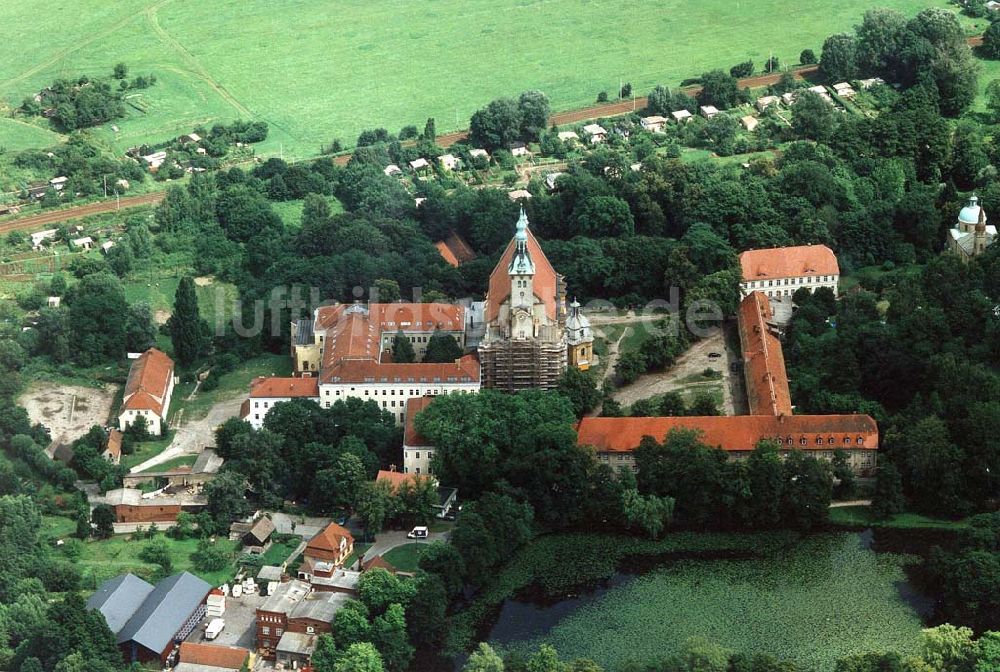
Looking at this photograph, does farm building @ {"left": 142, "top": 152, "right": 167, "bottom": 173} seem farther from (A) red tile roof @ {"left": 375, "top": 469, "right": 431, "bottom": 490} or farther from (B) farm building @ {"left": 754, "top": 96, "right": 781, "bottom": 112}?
(A) red tile roof @ {"left": 375, "top": 469, "right": 431, "bottom": 490}

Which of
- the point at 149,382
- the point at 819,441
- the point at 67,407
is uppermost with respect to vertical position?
the point at 149,382

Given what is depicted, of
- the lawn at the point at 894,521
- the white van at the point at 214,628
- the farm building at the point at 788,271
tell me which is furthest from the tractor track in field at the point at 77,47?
the lawn at the point at 894,521

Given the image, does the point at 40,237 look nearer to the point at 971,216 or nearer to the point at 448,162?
the point at 448,162

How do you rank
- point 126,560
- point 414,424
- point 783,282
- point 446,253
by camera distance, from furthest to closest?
1. point 446,253
2. point 783,282
3. point 414,424
4. point 126,560

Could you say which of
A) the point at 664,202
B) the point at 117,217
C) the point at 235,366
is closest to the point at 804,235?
the point at 664,202

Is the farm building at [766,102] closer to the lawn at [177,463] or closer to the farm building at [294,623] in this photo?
the lawn at [177,463]

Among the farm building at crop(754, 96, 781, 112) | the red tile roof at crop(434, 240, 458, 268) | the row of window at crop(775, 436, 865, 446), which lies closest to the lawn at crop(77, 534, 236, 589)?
the row of window at crop(775, 436, 865, 446)

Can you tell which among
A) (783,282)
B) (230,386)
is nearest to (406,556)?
(230,386)
